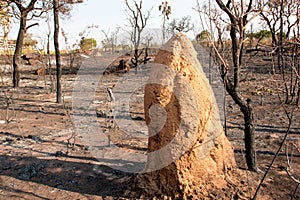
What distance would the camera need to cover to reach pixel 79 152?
17.1ft

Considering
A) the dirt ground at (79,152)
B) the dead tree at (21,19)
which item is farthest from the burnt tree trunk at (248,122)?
the dead tree at (21,19)

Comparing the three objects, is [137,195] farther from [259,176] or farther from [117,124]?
[117,124]

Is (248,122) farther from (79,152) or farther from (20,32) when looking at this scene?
(20,32)

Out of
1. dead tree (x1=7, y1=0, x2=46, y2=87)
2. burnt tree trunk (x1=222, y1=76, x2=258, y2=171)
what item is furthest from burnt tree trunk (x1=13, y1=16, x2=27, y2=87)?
burnt tree trunk (x1=222, y1=76, x2=258, y2=171)

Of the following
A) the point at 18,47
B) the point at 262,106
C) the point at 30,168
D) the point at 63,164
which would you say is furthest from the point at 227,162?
the point at 18,47

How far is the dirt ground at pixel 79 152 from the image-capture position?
386 cm

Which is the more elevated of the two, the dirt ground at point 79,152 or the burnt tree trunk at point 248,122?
the burnt tree trunk at point 248,122

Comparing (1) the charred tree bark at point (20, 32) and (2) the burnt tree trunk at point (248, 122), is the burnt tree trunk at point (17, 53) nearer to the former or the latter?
(1) the charred tree bark at point (20, 32)

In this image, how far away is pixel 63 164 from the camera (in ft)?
15.4

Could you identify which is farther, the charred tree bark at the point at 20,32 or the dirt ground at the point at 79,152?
the charred tree bark at the point at 20,32

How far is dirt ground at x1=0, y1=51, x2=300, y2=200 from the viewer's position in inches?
152

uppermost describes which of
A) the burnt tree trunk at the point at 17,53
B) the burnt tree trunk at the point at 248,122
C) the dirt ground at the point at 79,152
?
the burnt tree trunk at the point at 17,53

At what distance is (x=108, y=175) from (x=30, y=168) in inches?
49.1

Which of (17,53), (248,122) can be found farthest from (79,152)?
(17,53)
